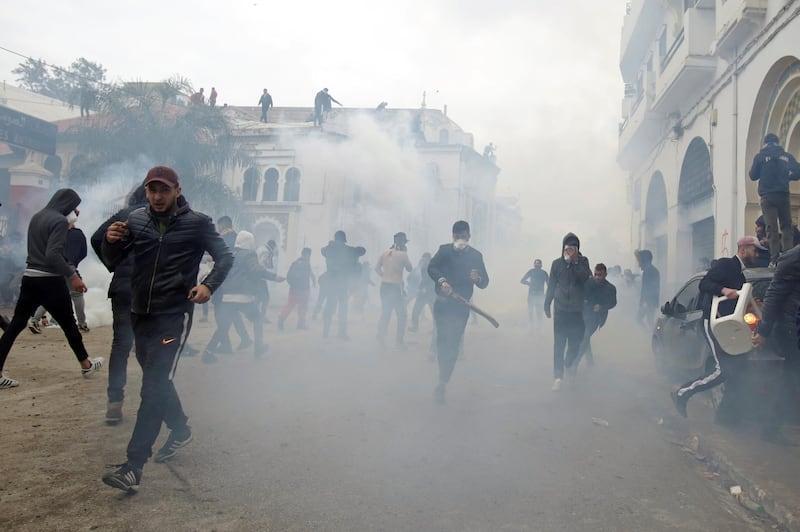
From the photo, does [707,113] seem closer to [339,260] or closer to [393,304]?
[393,304]

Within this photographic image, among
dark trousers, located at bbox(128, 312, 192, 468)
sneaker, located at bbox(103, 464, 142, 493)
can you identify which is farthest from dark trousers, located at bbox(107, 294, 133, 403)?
sneaker, located at bbox(103, 464, 142, 493)

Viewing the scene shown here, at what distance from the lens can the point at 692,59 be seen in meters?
12.1

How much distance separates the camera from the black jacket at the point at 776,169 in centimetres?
682

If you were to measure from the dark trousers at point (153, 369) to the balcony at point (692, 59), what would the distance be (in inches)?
482

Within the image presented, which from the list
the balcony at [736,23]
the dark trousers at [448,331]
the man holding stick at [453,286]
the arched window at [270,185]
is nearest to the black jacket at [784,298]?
the man holding stick at [453,286]

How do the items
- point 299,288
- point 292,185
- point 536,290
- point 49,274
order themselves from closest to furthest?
point 49,274 → point 299,288 → point 536,290 → point 292,185

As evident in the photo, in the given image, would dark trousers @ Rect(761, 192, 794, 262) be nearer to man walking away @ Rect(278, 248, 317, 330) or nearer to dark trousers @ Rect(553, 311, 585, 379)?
dark trousers @ Rect(553, 311, 585, 379)

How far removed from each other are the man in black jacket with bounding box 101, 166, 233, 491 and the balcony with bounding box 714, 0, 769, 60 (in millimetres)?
9775

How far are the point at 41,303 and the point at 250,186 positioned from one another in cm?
2939

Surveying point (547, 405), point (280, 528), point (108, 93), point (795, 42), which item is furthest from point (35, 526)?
point (108, 93)

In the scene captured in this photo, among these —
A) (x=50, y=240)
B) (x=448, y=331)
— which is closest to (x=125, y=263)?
(x=50, y=240)

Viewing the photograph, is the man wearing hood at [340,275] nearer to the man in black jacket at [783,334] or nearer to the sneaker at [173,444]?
the sneaker at [173,444]

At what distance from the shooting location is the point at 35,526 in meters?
2.60

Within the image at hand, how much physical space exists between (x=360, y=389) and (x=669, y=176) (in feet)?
42.3
